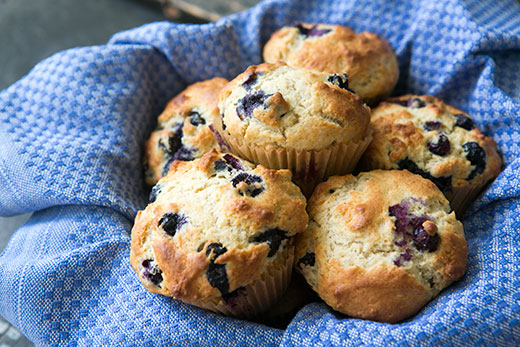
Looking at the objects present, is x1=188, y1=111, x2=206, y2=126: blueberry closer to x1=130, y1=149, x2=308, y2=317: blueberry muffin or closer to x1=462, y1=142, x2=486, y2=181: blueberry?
x1=130, y1=149, x2=308, y2=317: blueberry muffin

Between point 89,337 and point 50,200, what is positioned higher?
point 50,200

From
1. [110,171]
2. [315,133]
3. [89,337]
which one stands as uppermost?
[315,133]

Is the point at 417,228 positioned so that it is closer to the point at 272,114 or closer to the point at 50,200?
the point at 272,114

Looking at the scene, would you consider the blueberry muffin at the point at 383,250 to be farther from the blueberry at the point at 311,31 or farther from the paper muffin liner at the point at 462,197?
the blueberry at the point at 311,31

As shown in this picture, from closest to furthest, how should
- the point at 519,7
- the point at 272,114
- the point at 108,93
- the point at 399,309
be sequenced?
1. the point at 399,309
2. the point at 272,114
3. the point at 108,93
4. the point at 519,7

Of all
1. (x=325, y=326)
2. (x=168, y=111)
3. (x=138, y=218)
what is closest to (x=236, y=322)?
(x=325, y=326)

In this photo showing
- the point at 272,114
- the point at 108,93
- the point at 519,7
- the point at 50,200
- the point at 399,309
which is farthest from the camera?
the point at 519,7

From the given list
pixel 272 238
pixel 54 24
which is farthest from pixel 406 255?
pixel 54 24
